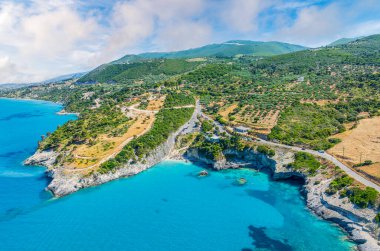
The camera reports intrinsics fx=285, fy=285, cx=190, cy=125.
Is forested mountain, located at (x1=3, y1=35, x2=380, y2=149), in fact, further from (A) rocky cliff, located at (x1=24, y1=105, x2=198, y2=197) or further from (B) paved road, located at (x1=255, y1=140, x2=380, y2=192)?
(A) rocky cliff, located at (x1=24, y1=105, x2=198, y2=197)

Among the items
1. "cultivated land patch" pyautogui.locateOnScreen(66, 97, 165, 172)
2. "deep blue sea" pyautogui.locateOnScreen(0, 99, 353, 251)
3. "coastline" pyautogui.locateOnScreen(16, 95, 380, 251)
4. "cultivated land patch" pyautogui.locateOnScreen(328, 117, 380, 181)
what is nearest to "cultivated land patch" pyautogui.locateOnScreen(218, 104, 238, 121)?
"coastline" pyautogui.locateOnScreen(16, 95, 380, 251)

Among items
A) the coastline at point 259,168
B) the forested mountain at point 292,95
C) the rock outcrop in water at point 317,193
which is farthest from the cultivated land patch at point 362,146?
the coastline at point 259,168

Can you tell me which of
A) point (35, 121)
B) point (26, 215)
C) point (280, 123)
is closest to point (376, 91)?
point (280, 123)

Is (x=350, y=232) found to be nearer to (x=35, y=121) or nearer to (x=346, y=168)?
(x=346, y=168)

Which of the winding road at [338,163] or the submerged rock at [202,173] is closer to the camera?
the winding road at [338,163]

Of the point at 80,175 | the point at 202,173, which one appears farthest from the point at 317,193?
the point at 80,175

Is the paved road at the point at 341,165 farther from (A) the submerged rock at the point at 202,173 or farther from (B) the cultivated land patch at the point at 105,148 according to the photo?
(B) the cultivated land patch at the point at 105,148

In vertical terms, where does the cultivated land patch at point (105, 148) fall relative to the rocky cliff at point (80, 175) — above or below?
above
